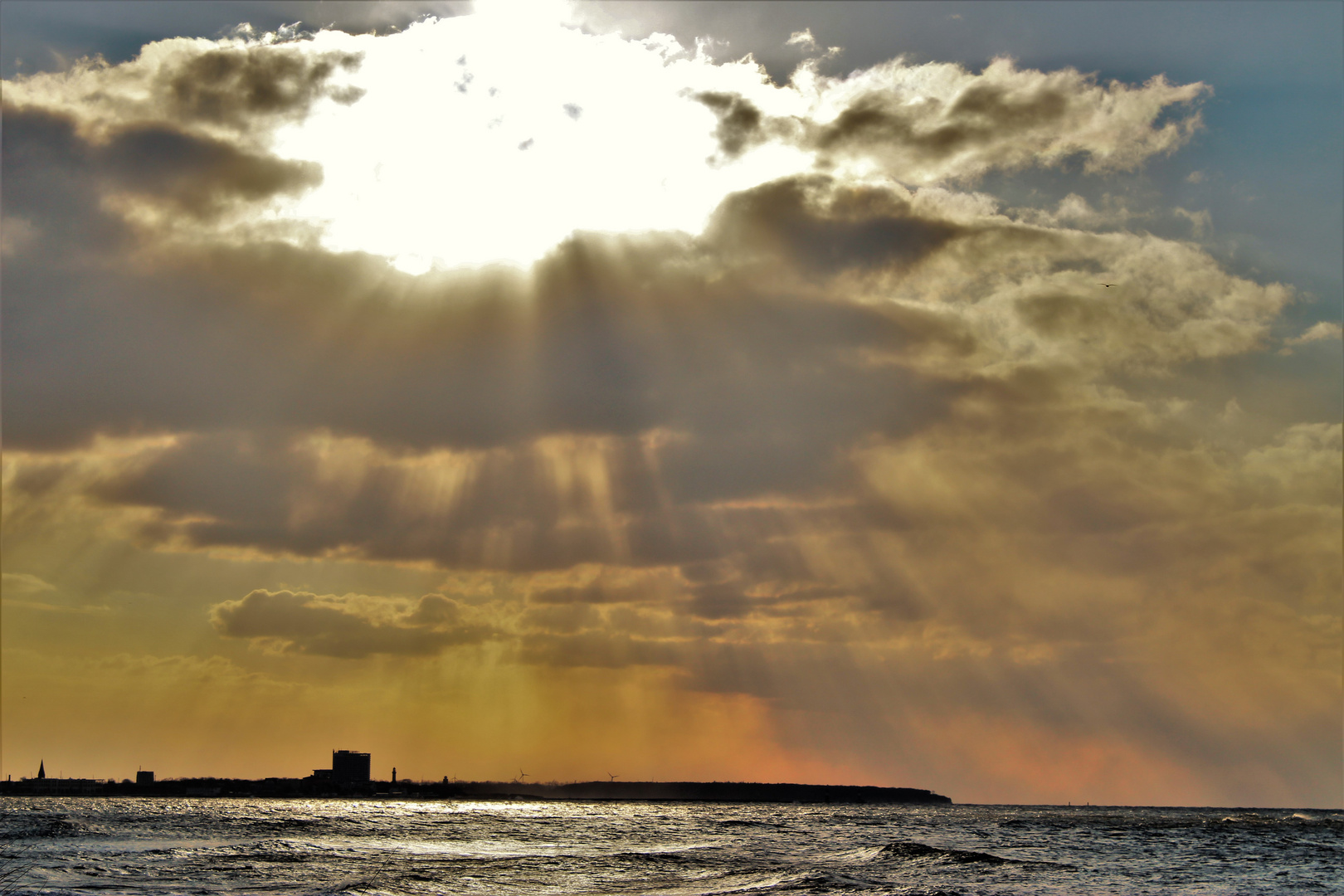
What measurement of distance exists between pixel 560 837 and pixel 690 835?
2083 cm

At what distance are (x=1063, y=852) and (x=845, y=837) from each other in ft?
138

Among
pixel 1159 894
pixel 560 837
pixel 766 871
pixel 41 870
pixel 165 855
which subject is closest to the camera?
pixel 1159 894

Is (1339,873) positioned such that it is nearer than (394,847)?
Yes

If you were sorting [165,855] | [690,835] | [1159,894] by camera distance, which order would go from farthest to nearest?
1. [690,835]
2. [165,855]
3. [1159,894]

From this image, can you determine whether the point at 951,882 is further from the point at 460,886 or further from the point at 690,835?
the point at 690,835

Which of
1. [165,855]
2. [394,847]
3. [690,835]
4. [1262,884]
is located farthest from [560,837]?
[1262,884]

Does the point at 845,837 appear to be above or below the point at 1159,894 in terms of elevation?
below

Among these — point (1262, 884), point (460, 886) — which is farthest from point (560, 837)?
point (1262, 884)

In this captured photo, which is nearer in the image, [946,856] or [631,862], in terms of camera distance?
[631,862]

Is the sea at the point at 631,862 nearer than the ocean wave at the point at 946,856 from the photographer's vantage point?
Yes

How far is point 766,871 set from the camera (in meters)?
91.9

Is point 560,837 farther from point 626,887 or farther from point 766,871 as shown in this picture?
point 626,887

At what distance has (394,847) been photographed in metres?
120

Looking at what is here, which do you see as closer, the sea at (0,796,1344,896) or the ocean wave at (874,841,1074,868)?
the sea at (0,796,1344,896)
